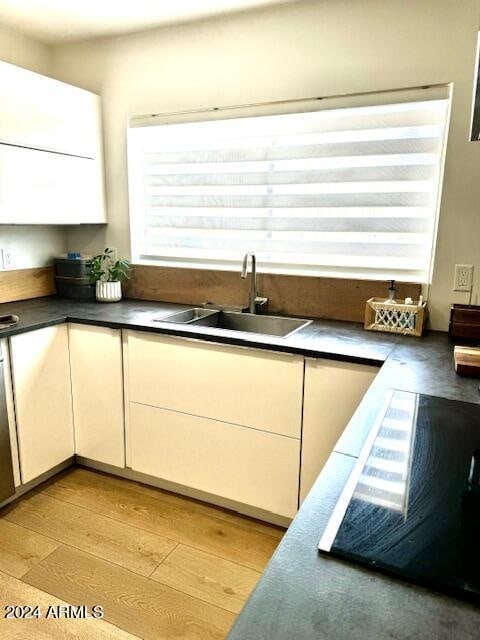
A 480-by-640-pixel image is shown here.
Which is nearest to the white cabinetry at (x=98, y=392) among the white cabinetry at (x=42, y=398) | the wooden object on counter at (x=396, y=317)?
the white cabinetry at (x=42, y=398)

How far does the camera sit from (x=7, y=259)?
2697 mm

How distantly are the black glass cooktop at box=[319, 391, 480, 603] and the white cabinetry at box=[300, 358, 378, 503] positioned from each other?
0.59m

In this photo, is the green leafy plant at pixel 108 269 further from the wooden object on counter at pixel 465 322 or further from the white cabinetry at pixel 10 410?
the wooden object on counter at pixel 465 322

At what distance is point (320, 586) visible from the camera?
619 millimetres

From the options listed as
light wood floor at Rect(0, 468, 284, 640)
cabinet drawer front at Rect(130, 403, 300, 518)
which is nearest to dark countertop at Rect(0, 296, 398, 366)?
cabinet drawer front at Rect(130, 403, 300, 518)

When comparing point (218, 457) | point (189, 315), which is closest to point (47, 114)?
point (189, 315)

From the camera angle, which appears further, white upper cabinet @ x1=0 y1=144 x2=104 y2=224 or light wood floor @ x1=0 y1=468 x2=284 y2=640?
white upper cabinet @ x1=0 y1=144 x2=104 y2=224

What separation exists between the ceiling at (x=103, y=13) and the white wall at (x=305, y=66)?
0.08 m

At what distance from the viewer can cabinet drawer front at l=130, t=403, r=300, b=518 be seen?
200 centimetres

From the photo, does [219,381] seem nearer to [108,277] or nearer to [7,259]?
[108,277]

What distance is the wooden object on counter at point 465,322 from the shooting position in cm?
199

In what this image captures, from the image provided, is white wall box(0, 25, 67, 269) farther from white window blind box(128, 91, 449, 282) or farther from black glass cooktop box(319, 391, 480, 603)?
black glass cooktop box(319, 391, 480, 603)

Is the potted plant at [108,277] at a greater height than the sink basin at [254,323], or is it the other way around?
the potted plant at [108,277]

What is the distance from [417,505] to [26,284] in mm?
2643
